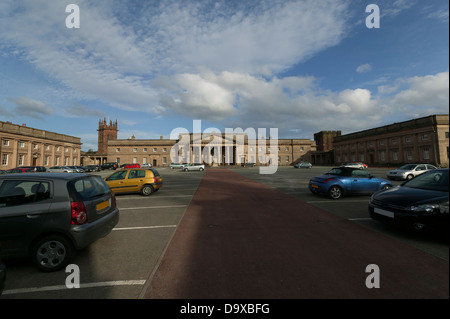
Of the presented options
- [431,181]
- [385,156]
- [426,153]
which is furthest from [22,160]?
[426,153]

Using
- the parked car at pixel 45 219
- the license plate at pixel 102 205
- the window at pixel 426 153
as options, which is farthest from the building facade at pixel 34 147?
the window at pixel 426 153

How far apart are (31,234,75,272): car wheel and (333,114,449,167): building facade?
178 feet

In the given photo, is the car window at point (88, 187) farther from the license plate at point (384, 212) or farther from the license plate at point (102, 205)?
the license plate at point (384, 212)

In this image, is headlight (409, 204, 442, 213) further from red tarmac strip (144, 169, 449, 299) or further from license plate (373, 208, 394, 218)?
red tarmac strip (144, 169, 449, 299)

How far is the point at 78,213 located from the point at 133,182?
27.0 ft

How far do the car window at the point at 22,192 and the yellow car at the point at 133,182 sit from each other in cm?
782

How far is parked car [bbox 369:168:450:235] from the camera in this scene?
3895 millimetres

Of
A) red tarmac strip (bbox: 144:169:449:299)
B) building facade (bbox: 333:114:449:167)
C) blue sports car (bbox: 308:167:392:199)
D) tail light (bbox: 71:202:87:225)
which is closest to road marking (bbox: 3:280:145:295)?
red tarmac strip (bbox: 144:169:449:299)

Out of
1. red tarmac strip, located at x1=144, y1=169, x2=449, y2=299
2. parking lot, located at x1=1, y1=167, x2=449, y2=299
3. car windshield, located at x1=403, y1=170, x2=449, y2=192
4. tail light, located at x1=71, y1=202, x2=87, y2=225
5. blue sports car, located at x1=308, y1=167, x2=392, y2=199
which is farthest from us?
blue sports car, located at x1=308, y1=167, x2=392, y2=199

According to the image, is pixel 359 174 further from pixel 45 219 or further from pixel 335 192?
pixel 45 219

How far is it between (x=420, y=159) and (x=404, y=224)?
5427cm

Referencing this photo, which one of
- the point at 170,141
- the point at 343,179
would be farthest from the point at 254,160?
the point at 343,179

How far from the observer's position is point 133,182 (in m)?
11.6

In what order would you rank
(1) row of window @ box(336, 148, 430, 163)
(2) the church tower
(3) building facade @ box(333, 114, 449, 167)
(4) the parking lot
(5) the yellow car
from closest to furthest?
1. (4) the parking lot
2. (5) the yellow car
3. (3) building facade @ box(333, 114, 449, 167)
4. (1) row of window @ box(336, 148, 430, 163)
5. (2) the church tower
